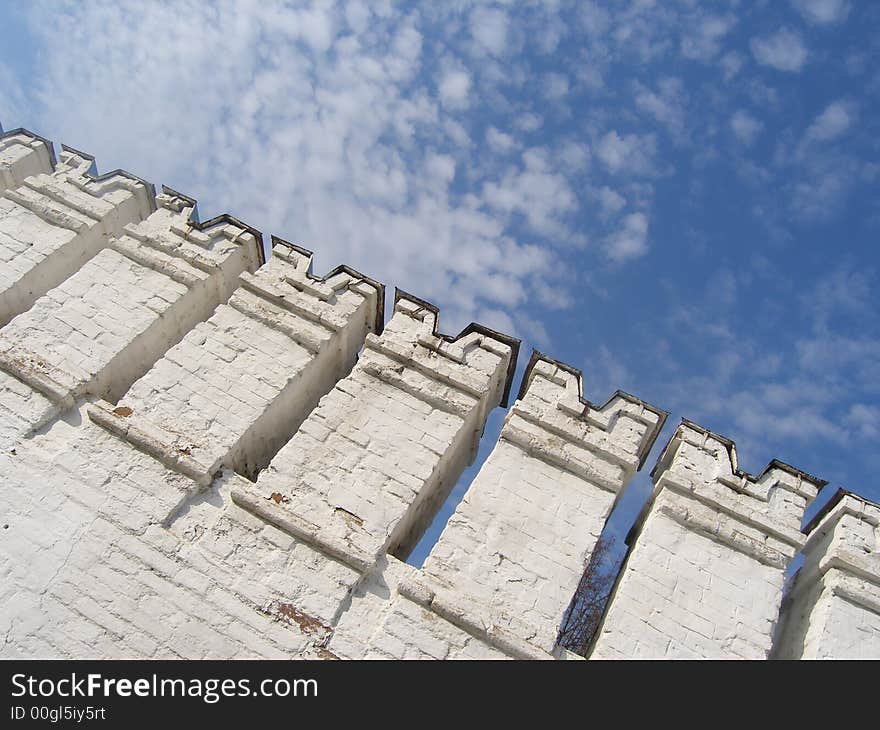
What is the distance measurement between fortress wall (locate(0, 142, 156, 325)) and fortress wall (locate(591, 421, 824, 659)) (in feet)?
21.4

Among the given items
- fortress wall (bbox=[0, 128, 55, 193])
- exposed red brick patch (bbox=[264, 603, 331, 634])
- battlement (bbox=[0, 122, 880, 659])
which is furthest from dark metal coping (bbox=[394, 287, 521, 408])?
fortress wall (bbox=[0, 128, 55, 193])

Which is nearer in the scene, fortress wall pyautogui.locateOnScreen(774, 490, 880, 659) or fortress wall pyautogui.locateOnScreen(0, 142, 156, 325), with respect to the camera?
fortress wall pyautogui.locateOnScreen(774, 490, 880, 659)

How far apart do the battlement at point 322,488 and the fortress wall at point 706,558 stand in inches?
0.8

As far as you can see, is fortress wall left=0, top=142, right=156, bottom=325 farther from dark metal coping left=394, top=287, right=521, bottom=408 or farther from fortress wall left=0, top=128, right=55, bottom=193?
dark metal coping left=394, top=287, right=521, bottom=408

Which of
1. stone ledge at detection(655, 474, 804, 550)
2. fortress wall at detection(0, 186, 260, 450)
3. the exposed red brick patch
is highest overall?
stone ledge at detection(655, 474, 804, 550)

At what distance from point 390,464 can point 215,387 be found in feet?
5.94

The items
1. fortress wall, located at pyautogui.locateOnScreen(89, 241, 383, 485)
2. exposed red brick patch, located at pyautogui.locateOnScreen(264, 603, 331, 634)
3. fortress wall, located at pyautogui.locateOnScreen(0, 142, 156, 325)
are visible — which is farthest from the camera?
fortress wall, located at pyautogui.locateOnScreen(0, 142, 156, 325)

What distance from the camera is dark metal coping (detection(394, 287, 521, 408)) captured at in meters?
7.74

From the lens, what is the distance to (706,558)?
21.1 feet

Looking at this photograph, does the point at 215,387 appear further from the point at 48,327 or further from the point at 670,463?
the point at 670,463

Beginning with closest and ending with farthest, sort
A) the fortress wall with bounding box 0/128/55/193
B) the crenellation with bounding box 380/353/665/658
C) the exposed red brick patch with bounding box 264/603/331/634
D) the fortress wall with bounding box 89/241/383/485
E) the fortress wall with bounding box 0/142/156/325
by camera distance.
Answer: the exposed red brick patch with bounding box 264/603/331/634 < the crenellation with bounding box 380/353/665/658 < the fortress wall with bounding box 89/241/383/485 < the fortress wall with bounding box 0/142/156/325 < the fortress wall with bounding box 0/128/55/193

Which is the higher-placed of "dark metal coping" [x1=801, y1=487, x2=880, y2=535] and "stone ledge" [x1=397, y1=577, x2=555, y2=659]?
"dark metal coping" [x1=801, y1=487, x2=880, y2=535]
